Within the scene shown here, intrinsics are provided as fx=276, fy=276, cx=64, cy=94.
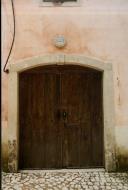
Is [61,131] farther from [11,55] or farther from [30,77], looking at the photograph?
[11,55]

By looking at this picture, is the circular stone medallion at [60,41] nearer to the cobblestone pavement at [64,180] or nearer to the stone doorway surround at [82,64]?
the stone doorway surround at [82,64]

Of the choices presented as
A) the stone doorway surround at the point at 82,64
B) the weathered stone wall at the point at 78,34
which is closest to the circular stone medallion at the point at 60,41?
the weathered stone wall at the point at 78,34

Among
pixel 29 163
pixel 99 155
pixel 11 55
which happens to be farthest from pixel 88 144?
pixel 11 55

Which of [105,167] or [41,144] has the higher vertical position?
[41,144]

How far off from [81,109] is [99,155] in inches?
43.1

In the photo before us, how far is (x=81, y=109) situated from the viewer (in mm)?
6086

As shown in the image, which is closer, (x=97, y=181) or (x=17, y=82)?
(x=97, y=181)

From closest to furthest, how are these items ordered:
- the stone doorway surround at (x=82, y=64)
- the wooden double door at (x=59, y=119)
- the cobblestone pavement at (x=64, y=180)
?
1. the cobblestone pavement at (x=64, y=180)
2. the stone doorway surround at (x=82, y=64)
3. the wooden double door at (x=59, y=119)

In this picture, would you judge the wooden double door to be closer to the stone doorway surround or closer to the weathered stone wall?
the stone doorway surround

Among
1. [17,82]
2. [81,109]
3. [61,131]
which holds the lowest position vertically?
[61,131]

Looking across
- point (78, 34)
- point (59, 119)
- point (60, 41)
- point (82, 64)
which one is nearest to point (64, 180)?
point (59, 119)

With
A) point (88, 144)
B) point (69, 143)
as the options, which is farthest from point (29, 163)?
point (88, 144)

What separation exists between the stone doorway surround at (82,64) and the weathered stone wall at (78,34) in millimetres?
100

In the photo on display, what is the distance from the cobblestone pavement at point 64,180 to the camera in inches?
188
